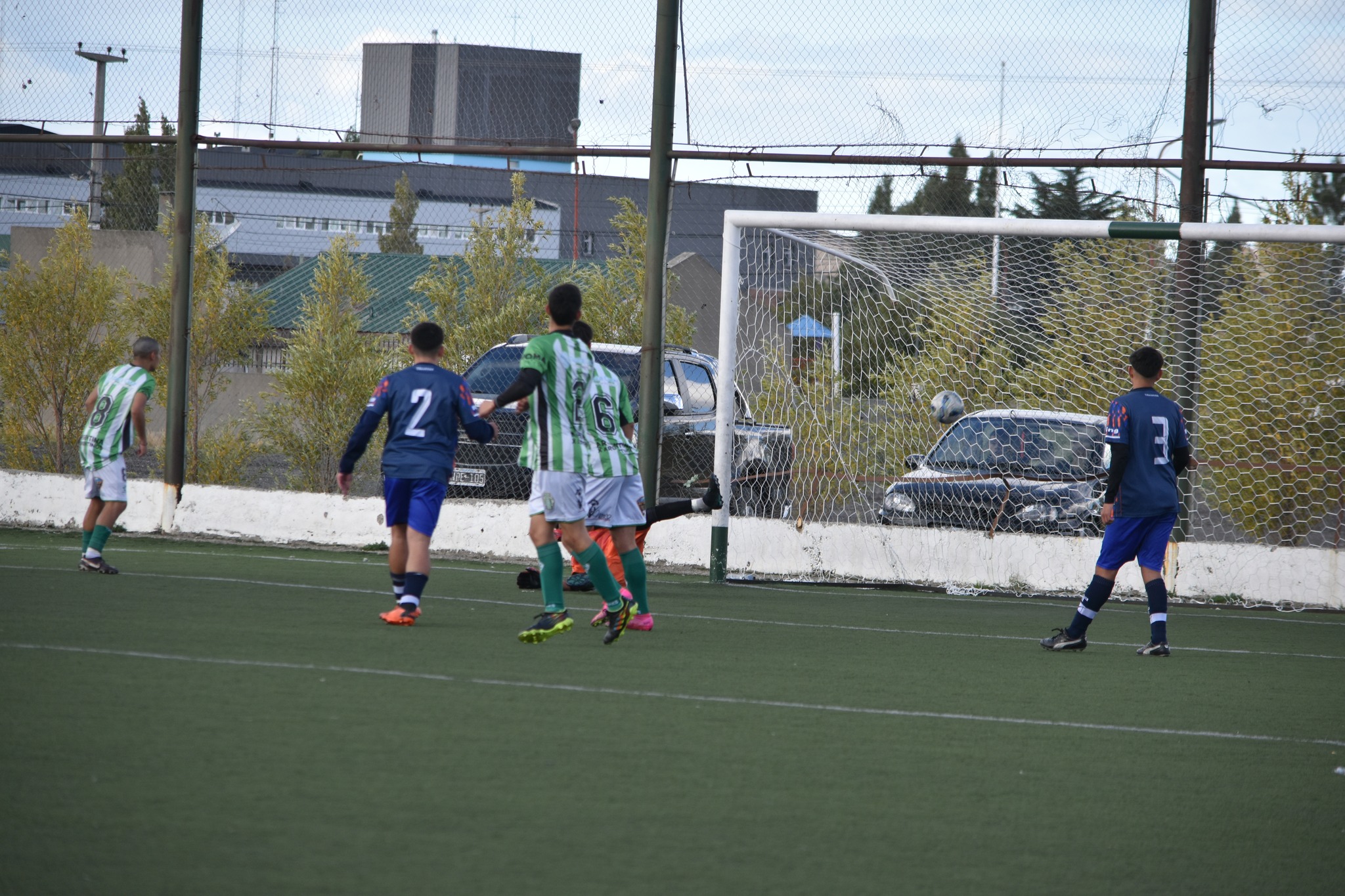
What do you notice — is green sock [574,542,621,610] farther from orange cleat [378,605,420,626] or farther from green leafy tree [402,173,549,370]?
green leafy tree [402,173,549,370]

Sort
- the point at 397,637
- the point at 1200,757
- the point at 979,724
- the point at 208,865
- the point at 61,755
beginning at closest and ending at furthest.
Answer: the point at 208,865, the point at 61,755, the point at 1200,757, the point at 979,724, the point at 397,637

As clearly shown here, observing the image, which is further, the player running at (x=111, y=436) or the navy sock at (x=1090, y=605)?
the player running at (x=111, y=436)

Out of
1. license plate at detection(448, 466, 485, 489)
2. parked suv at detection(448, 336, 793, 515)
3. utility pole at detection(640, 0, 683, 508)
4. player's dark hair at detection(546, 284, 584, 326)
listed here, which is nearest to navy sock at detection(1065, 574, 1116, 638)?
player's dark hair at detection(546, 284, 584, 326)

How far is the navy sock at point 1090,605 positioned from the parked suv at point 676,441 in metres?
3.95

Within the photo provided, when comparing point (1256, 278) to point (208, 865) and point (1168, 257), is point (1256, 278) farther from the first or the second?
point (208, 865)

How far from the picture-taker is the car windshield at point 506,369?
1277cm

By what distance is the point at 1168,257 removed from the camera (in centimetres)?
1105

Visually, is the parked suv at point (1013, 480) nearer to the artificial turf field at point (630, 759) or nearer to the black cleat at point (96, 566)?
the artificial turf field at point (630, 759)

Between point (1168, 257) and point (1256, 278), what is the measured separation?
717 mm

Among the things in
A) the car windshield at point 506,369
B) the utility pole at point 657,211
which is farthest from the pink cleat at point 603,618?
the car windshield at point 506,369

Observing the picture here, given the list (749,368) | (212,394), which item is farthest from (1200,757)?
(212,394)

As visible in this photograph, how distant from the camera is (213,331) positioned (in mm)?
15133

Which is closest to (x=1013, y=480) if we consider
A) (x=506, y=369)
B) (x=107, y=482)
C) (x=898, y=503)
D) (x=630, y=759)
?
(x=898, y=503)

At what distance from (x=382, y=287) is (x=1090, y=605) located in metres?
32.1
